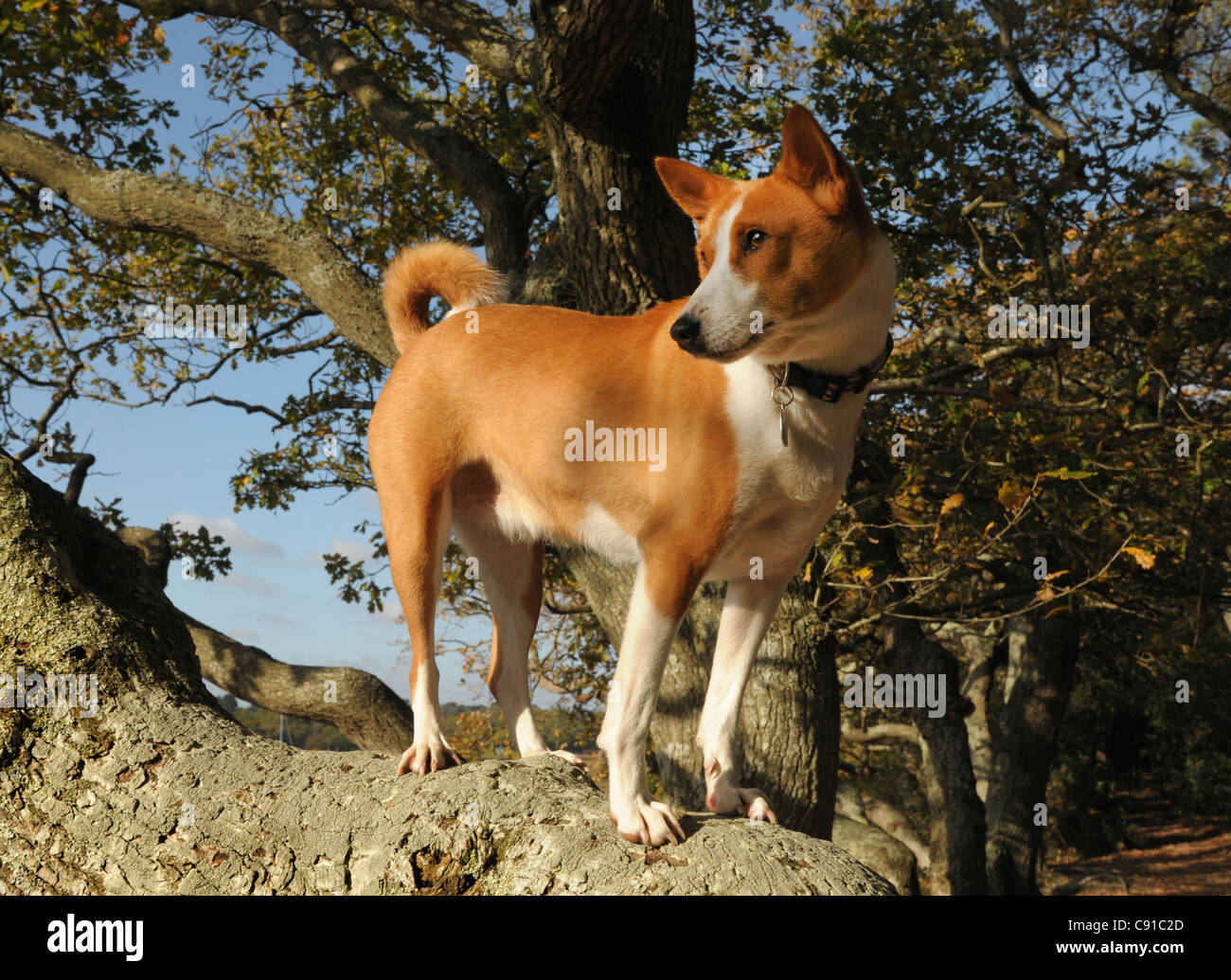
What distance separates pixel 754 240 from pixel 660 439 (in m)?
0.67

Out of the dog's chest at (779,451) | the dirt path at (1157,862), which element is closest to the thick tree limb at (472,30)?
the dog's chest at (779,451)

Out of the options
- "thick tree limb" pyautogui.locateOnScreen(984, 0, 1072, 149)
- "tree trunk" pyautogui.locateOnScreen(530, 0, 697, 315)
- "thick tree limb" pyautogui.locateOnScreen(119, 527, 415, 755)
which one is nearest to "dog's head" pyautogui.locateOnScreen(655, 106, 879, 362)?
"tree trunk" pyautogui.locateOnScreen(530, 0, 697, 315)

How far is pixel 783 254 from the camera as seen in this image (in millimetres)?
2664

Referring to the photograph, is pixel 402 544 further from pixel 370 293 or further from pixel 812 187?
pixel 370 293

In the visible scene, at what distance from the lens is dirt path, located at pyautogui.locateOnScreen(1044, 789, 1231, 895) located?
15070 mm

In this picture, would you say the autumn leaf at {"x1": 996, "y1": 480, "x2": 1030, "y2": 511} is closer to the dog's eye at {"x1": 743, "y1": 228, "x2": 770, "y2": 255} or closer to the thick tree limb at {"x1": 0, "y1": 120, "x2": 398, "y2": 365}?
the dog's eye at {"x1": 743, "y1": 228, "x2": 770, "y2": 255}

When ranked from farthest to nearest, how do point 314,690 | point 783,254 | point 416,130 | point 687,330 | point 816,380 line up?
point 416,130, point 314,690, point 816,380, point 783,254, point 687,330

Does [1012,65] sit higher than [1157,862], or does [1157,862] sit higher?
[1012,65]

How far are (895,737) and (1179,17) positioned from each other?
835cm

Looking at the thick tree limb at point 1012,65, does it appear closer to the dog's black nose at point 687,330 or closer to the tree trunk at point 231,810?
the dog's black nose at point 687,330

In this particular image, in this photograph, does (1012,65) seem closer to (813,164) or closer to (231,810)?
(813,164)

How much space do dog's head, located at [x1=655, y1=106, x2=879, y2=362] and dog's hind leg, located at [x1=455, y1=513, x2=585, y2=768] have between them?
55.3 inches

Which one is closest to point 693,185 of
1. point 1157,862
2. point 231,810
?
point 231,810

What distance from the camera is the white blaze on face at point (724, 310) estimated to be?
2.56 m
